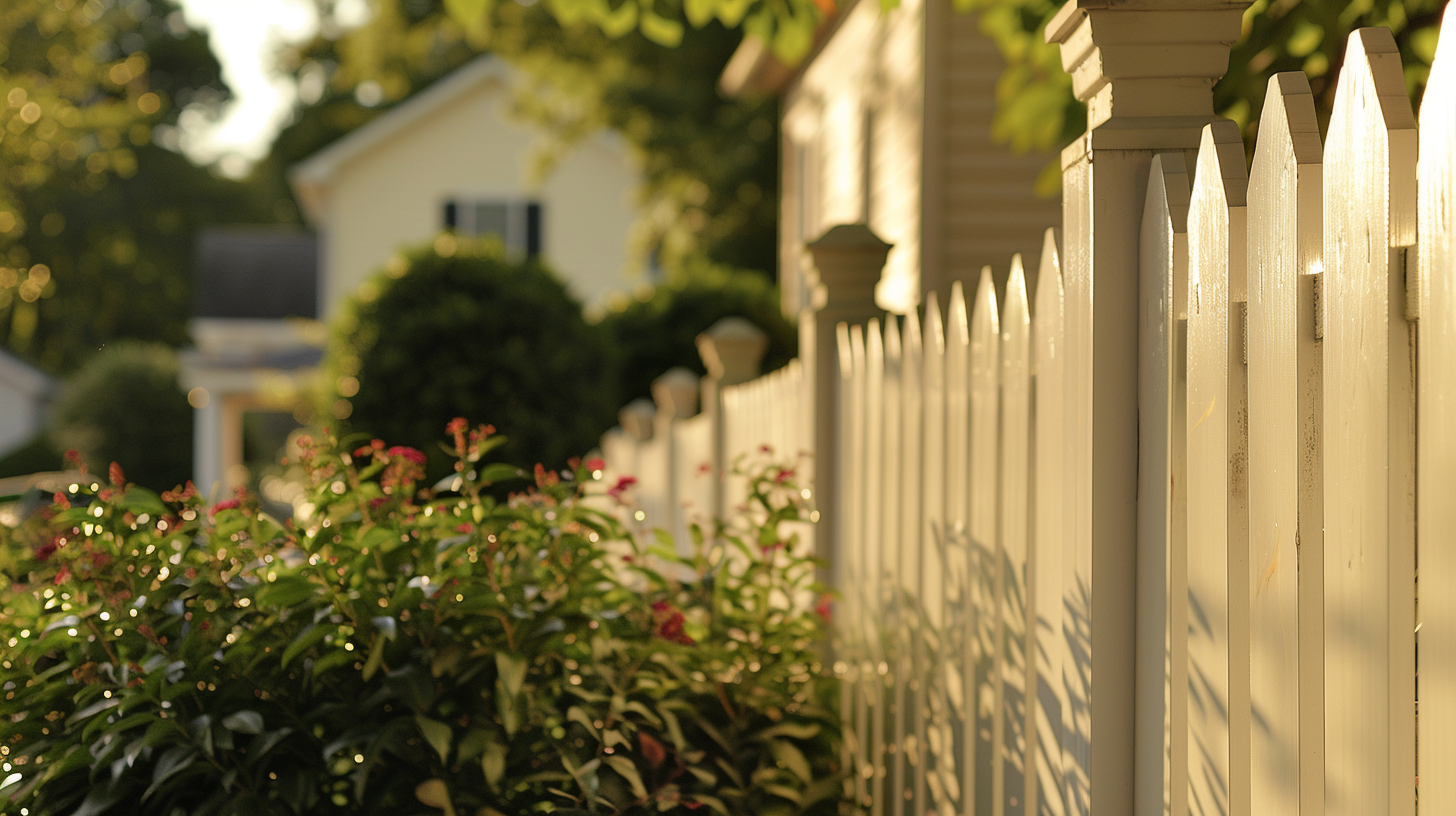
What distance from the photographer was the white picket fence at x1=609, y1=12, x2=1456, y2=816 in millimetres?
1113

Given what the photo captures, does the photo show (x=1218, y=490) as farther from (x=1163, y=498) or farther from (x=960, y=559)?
(x=960, y=559)

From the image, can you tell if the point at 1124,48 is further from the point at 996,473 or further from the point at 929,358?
the point at 929,358

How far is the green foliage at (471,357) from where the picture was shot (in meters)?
11.3

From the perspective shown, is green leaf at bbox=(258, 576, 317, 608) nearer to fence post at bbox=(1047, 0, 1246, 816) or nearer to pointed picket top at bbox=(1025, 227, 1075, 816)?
pointed picket top at bbox=(1025, 227, 1075, 816)

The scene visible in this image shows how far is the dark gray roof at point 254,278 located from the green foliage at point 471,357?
15.9 m

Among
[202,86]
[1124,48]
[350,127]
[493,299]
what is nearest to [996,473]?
[1124,48]

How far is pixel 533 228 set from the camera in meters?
24.2

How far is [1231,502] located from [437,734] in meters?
1.45

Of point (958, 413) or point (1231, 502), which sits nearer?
point (1231, 502)

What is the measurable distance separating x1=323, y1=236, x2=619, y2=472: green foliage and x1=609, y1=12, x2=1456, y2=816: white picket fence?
9.02 metres

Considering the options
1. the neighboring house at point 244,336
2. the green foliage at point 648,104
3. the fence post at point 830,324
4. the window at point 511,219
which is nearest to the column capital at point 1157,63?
the fence post at point 830,324

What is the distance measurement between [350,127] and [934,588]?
135ft

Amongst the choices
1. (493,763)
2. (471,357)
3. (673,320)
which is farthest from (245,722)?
(673,320)

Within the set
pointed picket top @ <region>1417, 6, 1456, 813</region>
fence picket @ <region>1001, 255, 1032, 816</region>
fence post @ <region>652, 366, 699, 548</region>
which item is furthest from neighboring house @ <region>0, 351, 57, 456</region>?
pointed picket top @ <region>1417, 6, 1456, 813</region>
